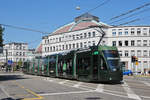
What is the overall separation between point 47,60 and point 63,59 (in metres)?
6.71

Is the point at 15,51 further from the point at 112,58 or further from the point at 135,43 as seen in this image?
the point at 112,58

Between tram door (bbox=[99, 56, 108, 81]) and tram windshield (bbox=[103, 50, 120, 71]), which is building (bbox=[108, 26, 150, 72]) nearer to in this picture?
tram windshield (bbox=[103, 50, 120, 71])

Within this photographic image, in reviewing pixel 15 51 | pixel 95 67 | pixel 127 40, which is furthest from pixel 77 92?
pixel 15 51

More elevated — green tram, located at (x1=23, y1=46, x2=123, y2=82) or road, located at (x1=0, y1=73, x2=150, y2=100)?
green tram, located at (x1=23, y1=46, x2=123, y2=82)

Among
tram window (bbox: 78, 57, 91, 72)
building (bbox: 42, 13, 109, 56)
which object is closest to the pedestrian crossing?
tram window (bbox: 78, 57, 91, 72)

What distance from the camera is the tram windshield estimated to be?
1861cm

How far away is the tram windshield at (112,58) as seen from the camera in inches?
733

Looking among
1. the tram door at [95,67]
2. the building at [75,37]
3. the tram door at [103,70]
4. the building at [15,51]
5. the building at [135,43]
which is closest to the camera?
the tram door at [103,70]

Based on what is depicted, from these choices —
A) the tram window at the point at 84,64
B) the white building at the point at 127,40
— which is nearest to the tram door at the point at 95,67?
the tram window at the point at 84,64

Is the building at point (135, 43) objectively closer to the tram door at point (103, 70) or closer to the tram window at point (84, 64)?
the tram window at point (84, 64)

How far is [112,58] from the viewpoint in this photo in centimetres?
1889

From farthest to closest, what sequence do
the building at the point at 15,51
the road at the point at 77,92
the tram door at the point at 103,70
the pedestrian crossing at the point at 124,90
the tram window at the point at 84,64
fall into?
the building at the point at 15,51
the tram window at the point at 84,64
the tram door at the point at 103,70
the pedestrian crossing at the point at 124,90
the road at the point at 77,92

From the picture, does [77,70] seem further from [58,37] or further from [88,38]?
[58,37]

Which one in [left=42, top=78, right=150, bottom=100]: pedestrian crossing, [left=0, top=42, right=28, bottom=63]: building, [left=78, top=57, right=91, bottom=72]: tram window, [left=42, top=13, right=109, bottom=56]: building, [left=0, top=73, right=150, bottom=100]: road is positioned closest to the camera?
[left=0, top=73, right=150, bottom=100]: road
